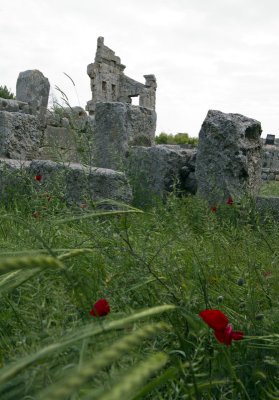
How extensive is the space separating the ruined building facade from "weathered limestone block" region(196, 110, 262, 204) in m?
18.1

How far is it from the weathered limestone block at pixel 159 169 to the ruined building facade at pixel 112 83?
1734 centimetres

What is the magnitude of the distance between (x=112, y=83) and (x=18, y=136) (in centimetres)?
1918

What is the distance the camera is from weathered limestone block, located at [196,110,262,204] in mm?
5773

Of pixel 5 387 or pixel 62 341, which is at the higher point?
pixel 62 341

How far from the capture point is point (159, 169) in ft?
21.4

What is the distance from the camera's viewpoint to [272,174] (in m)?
17.3

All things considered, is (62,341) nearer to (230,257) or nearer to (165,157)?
(230,257)

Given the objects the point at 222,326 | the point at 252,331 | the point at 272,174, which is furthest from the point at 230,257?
the point at 272,174

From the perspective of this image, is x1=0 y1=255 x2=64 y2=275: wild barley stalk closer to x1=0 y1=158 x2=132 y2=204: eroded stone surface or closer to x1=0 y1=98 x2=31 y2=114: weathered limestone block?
x1=0 y1=158 x2=132 y2=204: eroded stone surface

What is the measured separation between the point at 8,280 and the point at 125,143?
6263mm

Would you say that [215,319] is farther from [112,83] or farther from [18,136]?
[112,83]

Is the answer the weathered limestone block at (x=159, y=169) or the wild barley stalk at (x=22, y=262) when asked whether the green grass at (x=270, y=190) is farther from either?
the wild barley stalk at (x=22, y=262)

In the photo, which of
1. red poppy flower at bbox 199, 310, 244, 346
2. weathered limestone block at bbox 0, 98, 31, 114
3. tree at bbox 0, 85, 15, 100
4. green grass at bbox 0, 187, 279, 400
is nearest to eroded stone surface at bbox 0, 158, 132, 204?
green grass at bbox 0, 187, 279, 400

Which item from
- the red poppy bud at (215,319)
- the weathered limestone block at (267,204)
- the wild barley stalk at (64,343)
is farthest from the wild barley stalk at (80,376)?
the weathered limestone block at (267,204)
